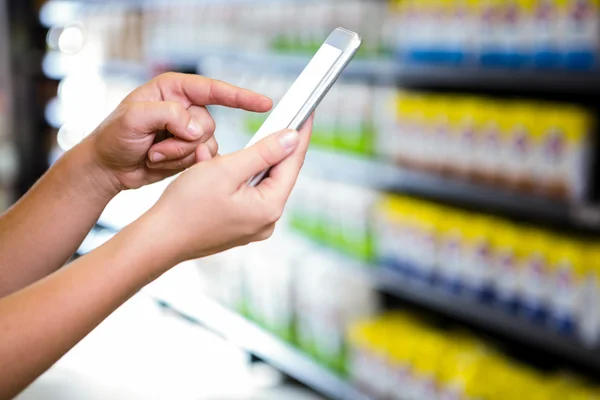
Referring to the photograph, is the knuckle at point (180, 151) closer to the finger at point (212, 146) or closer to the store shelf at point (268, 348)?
the finger at point (212, 146)

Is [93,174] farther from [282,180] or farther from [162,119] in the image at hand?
[282,180]

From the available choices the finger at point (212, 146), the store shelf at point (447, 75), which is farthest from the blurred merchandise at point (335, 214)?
the finger at point (212, 146)

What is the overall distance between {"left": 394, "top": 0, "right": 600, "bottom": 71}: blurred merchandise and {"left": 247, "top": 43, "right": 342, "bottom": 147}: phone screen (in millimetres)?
1349

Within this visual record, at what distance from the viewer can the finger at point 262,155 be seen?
90cm

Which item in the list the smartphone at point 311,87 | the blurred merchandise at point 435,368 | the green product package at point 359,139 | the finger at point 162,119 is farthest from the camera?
the green product package at point 359,139

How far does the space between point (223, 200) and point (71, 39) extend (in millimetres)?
5186

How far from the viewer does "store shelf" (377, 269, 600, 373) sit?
7.11 feet

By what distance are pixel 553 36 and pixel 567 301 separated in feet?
2.56

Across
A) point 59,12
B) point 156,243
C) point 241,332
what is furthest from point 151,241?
point 59,12

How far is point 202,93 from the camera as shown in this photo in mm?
1186

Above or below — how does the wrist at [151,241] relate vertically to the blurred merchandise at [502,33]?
below

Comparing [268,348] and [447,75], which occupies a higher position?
[447,75]

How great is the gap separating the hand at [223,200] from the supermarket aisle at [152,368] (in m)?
0.78

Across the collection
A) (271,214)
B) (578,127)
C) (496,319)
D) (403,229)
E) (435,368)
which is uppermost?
(271,214)
